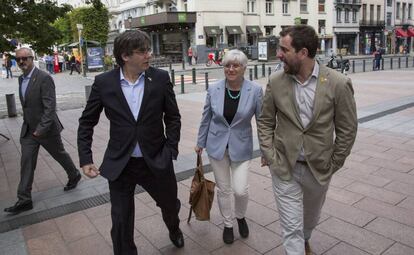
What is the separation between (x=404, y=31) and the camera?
58.4m

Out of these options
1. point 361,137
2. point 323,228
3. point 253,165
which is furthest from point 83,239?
point 361,137

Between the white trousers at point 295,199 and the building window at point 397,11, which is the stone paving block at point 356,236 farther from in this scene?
the building window at point 397,11

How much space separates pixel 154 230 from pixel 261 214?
1121 millimetres

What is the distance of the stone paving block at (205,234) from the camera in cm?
367

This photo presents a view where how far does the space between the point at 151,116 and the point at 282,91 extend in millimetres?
973

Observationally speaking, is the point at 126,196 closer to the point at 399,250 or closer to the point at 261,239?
the point at 261,239

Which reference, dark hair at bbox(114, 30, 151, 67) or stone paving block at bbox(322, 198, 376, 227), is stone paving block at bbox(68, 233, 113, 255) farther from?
stone paving block at bbox(322, 198, 376, 227)

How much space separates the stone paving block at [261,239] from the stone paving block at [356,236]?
0.49 m

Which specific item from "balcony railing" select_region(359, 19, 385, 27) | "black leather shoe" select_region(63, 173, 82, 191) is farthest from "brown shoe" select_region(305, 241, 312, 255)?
"balcony railing" select_region(359, 19, 385, 27)

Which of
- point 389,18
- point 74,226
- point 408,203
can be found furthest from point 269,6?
point 74,226

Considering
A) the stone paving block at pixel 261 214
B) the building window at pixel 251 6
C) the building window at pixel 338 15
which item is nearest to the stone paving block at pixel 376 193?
the stone paving block at pixel 261 214

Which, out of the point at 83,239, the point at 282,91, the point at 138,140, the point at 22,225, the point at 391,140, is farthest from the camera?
the point at 391,140

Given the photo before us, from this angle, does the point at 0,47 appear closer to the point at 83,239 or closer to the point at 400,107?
the point at 83,239

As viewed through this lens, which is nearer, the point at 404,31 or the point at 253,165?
the point at 253,165
